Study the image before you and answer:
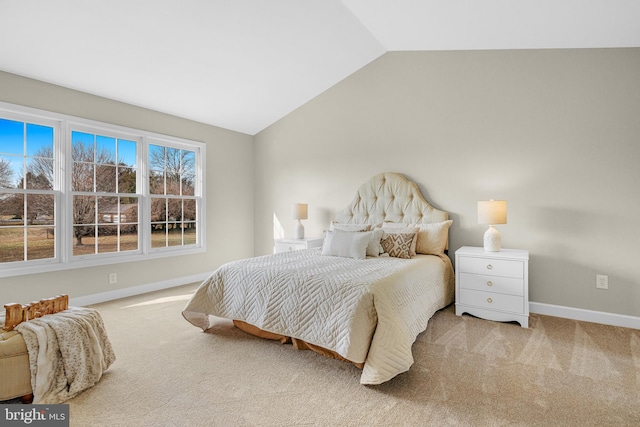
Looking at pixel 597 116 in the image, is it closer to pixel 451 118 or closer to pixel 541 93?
pixel 541 93

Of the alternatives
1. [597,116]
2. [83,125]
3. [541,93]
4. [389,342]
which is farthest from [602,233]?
[83,125]

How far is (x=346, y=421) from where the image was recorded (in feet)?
5.42

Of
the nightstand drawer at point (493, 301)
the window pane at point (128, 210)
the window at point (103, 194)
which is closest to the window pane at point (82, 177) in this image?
the window at point (103, 194)

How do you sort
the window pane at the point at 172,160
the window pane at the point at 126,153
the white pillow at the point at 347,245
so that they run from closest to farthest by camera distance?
the white pillow at the point at 347,245, the window pane at the point at 126,153, the window pane at the point at 172,160

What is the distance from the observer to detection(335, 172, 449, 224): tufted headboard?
3.81 m

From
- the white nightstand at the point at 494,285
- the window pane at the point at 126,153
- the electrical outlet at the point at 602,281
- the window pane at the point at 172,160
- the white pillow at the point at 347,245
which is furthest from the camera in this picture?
the window pane at the point at 172,160

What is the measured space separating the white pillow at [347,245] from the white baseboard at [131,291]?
228 cm

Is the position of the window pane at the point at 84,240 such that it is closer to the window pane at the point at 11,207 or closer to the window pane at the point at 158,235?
Result: the window pane at the point at 11,207

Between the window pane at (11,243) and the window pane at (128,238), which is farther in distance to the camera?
the window pane at (128,238)

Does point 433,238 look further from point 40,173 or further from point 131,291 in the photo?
point 40,173

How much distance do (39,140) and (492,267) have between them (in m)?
4.50

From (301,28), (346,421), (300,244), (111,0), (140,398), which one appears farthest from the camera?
(300,244)

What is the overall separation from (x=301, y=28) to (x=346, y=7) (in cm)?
46

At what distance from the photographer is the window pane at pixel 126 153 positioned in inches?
156
